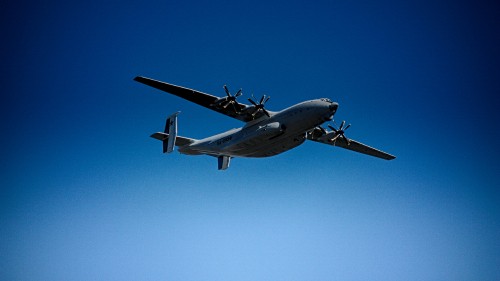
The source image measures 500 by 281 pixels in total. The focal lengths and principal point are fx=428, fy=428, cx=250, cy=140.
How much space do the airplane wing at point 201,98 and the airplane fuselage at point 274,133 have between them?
819 mm

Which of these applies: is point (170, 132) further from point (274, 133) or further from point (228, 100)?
point (274, 133)

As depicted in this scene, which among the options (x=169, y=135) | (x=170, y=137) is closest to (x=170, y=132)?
(x=169, y=135)

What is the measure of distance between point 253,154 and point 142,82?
8770 mm

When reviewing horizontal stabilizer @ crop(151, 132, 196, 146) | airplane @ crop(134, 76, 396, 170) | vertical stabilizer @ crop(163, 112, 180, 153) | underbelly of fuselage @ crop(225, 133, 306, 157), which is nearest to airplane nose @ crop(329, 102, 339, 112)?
airplane @ crop(134, 76, 396, 170)

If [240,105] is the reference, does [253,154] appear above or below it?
below

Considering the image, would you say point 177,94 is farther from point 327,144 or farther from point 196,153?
point 327,144

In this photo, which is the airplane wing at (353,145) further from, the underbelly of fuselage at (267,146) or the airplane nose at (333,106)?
the airplane nose at (333,106)

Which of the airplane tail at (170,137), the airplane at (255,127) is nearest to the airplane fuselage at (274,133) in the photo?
the airplane at (255,127)

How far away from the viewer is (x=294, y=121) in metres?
26.6

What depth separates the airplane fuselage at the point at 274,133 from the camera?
26.1 m

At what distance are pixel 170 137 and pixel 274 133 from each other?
29.1 ft

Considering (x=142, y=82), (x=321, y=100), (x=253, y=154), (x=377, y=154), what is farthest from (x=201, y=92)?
(x=377, y=154)

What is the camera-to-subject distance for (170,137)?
31641mm

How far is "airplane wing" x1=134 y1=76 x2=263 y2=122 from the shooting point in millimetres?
26970
